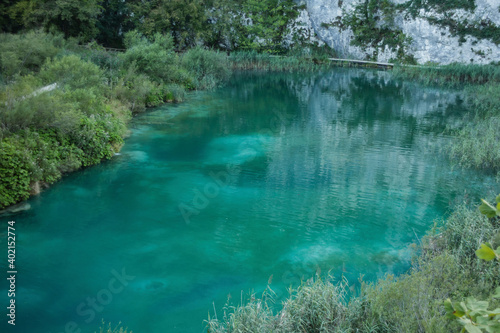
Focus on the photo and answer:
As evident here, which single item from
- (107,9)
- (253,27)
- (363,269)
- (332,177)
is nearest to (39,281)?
(363,269)

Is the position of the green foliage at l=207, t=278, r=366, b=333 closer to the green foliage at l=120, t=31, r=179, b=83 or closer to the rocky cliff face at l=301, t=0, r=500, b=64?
the green foliage at l=120, t=31, r=179, b=83

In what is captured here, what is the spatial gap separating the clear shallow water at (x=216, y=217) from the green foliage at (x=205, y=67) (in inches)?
422

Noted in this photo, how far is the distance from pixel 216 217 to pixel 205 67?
923 inches

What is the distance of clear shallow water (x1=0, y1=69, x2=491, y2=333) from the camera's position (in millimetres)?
7996

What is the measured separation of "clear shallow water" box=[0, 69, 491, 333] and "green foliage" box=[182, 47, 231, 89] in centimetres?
1072

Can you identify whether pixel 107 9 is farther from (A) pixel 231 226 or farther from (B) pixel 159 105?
(A) pixel 231 226

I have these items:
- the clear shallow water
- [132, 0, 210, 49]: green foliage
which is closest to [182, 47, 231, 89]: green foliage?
[132, 0, 210, 49]: green foliage

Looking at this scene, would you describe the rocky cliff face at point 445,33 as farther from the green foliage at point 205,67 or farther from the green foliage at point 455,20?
the green foliage at point 205,67

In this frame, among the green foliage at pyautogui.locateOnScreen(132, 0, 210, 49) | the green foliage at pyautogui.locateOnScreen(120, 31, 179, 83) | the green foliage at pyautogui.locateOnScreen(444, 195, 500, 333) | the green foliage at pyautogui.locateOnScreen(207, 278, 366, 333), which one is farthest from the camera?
the green foliage at pyautogui.locateOnScreen(132, 0, 210, 49)

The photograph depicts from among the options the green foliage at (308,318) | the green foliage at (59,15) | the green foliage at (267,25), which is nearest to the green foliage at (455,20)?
the green foliage at (267,25)

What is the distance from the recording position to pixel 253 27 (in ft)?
168

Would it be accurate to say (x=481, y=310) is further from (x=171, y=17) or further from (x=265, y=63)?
(x=171, y=17)

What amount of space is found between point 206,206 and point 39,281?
479cm

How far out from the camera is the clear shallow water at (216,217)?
800 cm
